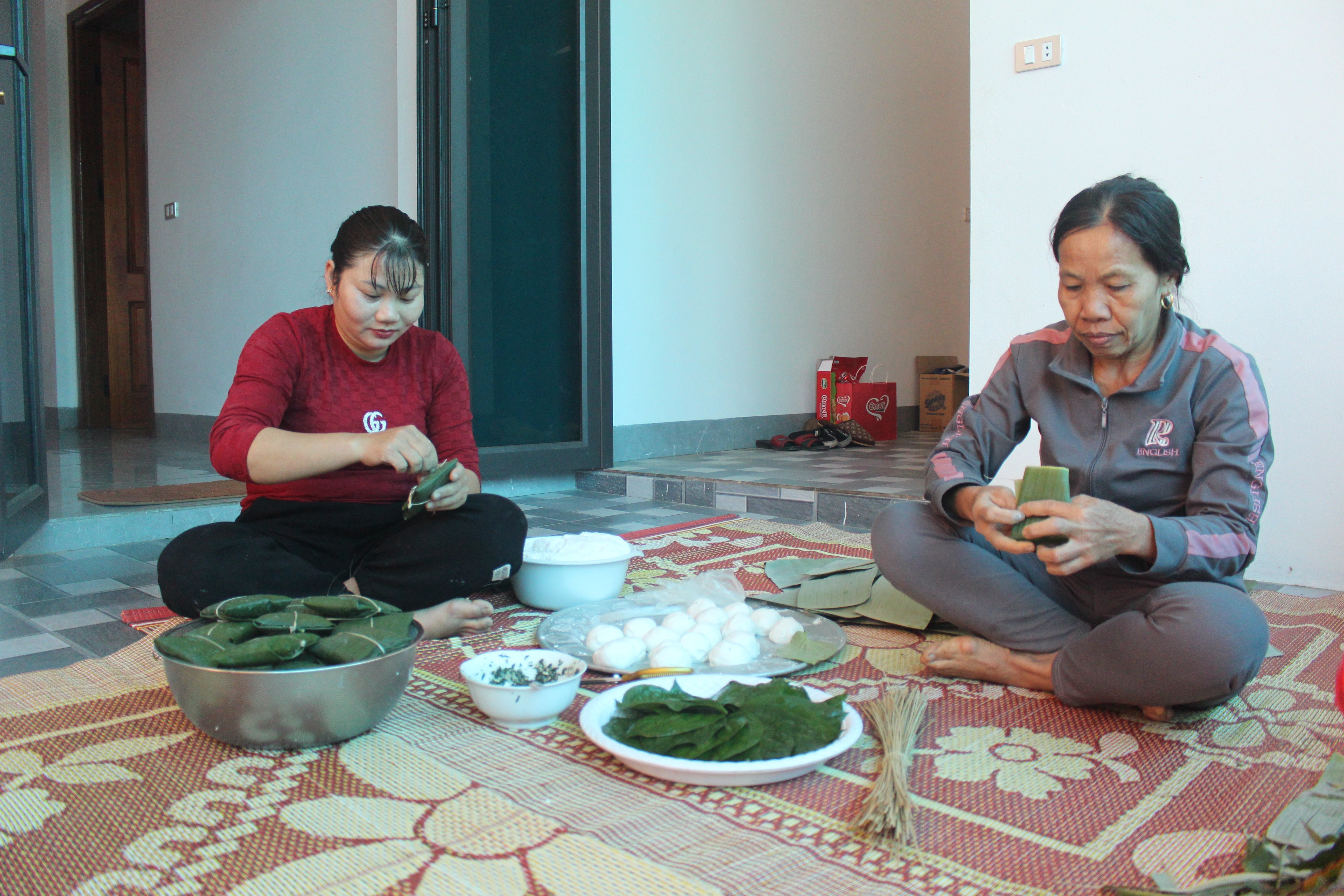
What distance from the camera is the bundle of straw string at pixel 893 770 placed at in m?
1.05

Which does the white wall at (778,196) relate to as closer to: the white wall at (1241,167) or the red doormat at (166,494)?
the red doormat at (166,494)

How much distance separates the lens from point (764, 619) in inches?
68.8

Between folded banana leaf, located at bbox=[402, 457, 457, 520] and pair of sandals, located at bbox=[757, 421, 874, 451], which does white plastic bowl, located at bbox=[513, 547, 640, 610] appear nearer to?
folded banana leaf, located at bbox=[402, 457, 457, 520]

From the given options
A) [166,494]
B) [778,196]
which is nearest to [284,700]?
[166,494]

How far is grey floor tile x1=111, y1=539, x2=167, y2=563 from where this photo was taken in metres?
2.70

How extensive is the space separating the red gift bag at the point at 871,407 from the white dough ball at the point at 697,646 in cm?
376

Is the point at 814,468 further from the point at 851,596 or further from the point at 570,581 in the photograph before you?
the point at 570,581

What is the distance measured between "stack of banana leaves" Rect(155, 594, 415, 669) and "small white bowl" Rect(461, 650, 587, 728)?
11 cm

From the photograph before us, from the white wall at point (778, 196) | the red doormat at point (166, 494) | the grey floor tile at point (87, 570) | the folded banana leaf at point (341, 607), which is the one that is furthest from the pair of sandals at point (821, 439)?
the folded banana leaf at point (341, 607)

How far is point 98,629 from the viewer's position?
1.92 meters

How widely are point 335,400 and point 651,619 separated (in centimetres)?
71

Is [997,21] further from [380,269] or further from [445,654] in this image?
[445,654]

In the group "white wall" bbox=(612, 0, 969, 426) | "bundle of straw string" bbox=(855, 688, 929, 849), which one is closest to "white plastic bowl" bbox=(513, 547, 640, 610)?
"bundle of straw string" bbox=(855, 688, 929, 849)

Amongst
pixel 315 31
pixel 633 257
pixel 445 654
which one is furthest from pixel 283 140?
pixel 445 654
